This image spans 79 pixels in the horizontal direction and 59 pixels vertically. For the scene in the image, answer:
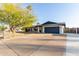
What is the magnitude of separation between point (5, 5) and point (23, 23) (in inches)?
17.9

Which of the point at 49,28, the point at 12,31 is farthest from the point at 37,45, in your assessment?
the point at 12,31

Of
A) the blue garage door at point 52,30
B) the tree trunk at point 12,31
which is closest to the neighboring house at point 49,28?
the blue garage door at point 52,30

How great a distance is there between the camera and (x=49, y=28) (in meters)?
3.75

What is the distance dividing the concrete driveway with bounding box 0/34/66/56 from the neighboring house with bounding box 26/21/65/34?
9 cm

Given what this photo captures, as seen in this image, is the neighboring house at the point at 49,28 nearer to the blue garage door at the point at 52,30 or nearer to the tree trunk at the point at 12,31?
the blue garage door at the point at 52,30

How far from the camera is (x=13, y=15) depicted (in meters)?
3.62

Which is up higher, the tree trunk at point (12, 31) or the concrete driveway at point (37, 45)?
the tree trunk at point (12, 31)

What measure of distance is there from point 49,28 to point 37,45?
40 centimetres

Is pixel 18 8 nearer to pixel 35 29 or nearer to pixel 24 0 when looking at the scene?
pixel 24 0

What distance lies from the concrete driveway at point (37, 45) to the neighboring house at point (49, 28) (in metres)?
0.09

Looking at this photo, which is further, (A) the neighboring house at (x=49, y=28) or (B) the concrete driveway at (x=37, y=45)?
(A) the neighboring house at (x=49, y=28)

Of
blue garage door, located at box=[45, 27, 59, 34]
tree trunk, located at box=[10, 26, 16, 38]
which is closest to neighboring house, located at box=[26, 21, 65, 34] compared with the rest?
blue garage door, located at box=[45, 27, 59, 34]

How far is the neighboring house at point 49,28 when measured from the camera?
366 cm

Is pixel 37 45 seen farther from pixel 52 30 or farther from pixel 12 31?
pixel 12 31
